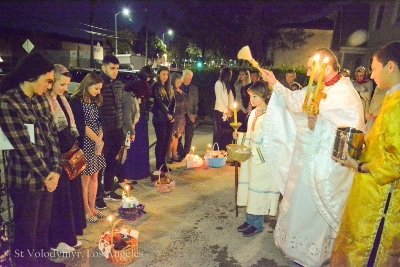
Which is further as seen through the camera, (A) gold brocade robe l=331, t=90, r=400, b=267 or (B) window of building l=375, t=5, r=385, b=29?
(B) window of building l=375, t=5, r=385, b=29

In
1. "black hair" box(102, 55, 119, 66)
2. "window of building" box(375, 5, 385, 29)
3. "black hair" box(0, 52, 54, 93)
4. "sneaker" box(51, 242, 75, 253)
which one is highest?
"window of building" box(375, 5, 385, 29)

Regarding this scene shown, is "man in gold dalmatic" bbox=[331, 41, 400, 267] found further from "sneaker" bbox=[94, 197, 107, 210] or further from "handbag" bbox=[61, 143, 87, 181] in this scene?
"sneaker" bbox=[94, 197, 107, 210]

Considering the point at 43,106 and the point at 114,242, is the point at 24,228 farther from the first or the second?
the point at 43,106

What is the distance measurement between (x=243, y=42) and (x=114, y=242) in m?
17.5

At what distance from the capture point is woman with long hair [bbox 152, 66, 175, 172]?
603 centimetres

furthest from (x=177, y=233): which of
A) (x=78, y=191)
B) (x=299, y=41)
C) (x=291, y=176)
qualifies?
(x=299, y=41)

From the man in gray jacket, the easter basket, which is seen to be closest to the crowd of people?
the easter basket

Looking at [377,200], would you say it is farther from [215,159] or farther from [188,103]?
[188,103]

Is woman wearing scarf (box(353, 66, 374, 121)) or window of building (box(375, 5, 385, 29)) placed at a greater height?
window of building (box(375, 5, 385, 29))

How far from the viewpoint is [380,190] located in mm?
2311

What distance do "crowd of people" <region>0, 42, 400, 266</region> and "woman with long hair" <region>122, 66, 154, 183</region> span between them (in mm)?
408

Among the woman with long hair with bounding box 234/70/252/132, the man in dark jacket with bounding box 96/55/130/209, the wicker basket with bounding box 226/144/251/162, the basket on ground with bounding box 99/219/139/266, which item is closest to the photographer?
the basket on ground with bounding box 99/219/139/266

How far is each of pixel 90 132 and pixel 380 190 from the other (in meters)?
3.25

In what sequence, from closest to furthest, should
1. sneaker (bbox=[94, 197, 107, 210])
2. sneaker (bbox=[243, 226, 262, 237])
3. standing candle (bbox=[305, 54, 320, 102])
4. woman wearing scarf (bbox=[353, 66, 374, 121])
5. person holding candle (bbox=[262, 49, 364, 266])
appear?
standing candle (bbox=[305, 54, 320, 102]), person holding candle (bbox=[262, 49, 364, 266]), sneaker (bbox=[243, 226, 262, 237]), sneaker (bbox=[94, 197, 107, 210]), woman wearing scarf (bbox=[353, 66, 374, 121])
